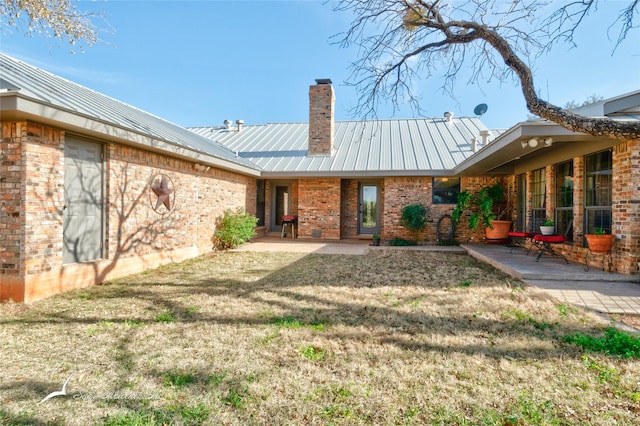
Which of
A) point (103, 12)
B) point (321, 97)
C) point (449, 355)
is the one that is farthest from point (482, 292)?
point (321, 97)

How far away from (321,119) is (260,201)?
411cm

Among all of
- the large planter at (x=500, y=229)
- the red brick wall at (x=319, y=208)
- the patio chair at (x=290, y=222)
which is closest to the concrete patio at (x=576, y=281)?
the large planter at (x=500, y=229)

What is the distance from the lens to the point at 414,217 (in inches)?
Answer: 431

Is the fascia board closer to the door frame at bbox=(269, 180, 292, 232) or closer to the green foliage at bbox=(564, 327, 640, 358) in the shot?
the door frame at bbox=(269, 180, 292, 232)

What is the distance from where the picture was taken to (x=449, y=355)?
2.88 m

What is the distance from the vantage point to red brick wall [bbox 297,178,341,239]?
482 inches

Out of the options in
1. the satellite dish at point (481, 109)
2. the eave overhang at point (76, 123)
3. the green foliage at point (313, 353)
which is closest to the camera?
the green foliage at point (313, 353)

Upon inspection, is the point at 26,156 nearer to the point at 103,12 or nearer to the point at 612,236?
the point at 103,12

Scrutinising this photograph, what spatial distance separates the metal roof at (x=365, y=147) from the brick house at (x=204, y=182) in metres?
0.09

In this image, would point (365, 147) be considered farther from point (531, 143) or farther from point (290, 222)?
point (531, 143)

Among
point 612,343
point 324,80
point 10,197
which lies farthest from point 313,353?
point 324,80

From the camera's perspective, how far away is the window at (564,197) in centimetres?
725

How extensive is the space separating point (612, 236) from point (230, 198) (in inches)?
366

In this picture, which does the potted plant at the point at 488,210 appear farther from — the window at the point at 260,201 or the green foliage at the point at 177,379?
the green foliage at the point at 177,379
